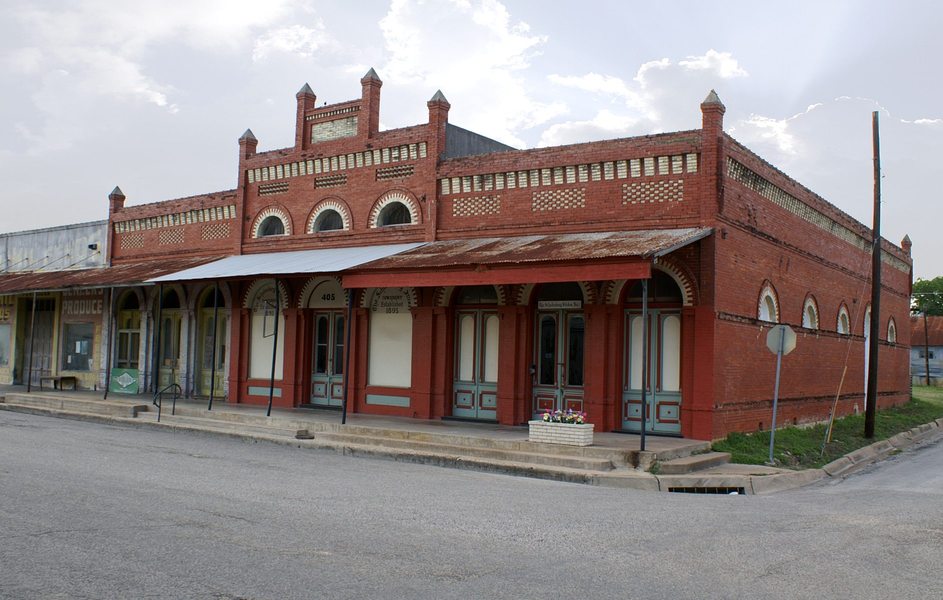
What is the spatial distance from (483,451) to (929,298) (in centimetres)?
7675

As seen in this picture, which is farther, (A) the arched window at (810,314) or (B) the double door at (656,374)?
(A) the arched window at (810,314)

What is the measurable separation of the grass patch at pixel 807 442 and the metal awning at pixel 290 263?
756 cm

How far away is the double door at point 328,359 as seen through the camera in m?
19.9

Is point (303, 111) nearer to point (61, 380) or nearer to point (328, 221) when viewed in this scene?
point (328, 221)

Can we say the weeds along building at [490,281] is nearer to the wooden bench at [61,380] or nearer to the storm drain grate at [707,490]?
the wooden bench at [61,380]

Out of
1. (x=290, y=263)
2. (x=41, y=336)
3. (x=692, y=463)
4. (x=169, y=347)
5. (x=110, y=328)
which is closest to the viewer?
(x=692, y=463)

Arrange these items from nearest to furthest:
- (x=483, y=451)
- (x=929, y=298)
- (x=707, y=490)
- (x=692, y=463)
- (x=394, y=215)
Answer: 1. (x=707, y=490)
2. (x=692, y=463)
3. (x=483, y=451)
4. (x=394, y=215)
5. (x=929, y=298)

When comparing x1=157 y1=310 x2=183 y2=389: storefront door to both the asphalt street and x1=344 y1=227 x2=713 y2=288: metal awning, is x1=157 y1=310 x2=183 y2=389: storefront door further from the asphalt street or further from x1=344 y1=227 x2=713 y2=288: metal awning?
the asphalt street

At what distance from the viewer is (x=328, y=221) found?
68.0 feet

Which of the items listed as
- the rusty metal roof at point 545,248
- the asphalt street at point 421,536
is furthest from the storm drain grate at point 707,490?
the rusty metal roof at point 545,248

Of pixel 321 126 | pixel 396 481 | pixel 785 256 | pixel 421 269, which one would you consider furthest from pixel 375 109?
pixel 396 481

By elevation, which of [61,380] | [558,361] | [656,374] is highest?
[558,361]

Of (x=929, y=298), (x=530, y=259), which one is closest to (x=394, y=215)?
(x=530, y=259)

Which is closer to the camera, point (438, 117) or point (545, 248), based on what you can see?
point (545, 248)
